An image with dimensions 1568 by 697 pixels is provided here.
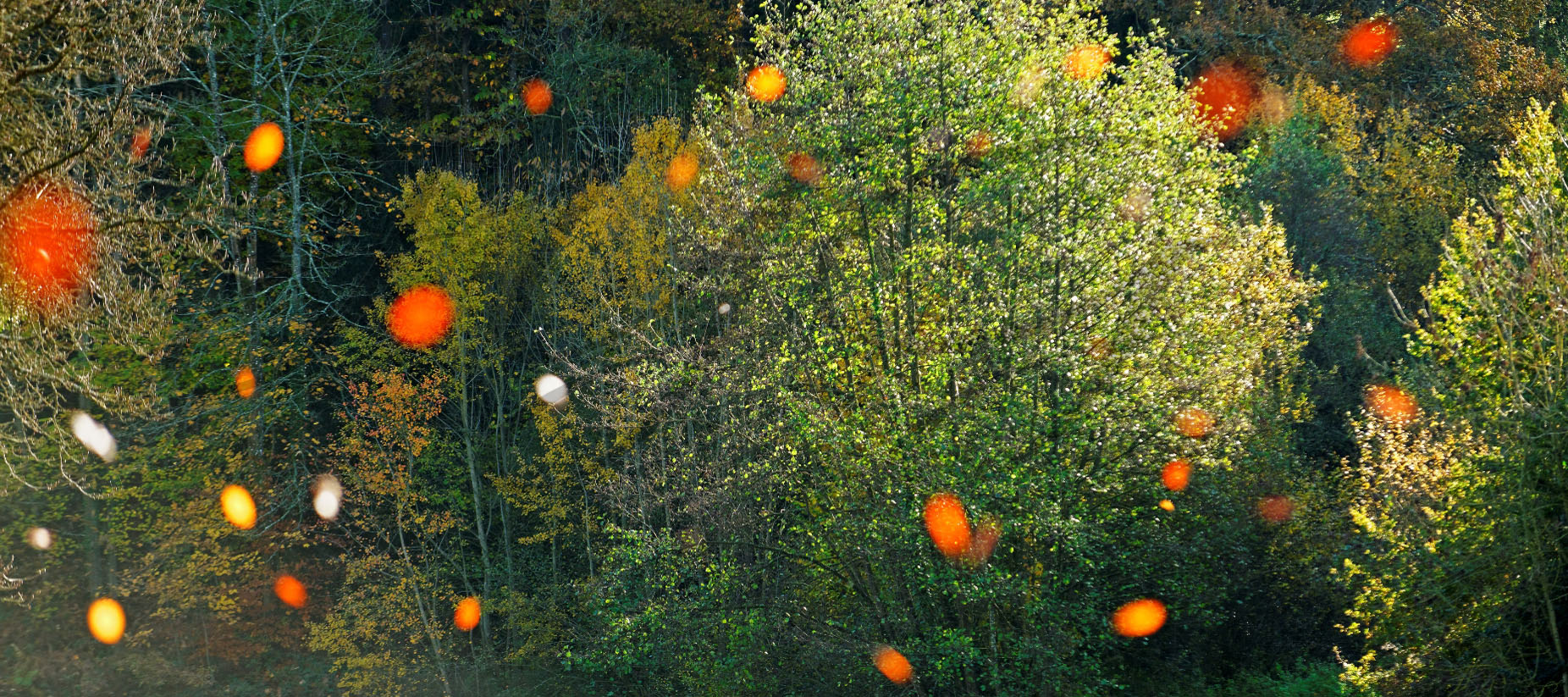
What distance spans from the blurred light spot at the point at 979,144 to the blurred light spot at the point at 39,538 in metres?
22.4

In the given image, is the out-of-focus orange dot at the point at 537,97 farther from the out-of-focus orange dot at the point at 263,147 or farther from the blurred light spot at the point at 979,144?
the blurred light spot at the point at 979,144

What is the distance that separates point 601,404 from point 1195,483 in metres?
11.2

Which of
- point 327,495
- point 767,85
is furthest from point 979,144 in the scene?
point 327,495

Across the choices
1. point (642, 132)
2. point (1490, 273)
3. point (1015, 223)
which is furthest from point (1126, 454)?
point (642, 132)

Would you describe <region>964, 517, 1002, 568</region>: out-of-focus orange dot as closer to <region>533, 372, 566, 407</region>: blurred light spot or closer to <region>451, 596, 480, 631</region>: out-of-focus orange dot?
<region>533, 372, 566, 407</region>: blurred light spot

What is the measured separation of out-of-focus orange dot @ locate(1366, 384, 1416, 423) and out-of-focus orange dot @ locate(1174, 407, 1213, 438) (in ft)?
A: 8.23

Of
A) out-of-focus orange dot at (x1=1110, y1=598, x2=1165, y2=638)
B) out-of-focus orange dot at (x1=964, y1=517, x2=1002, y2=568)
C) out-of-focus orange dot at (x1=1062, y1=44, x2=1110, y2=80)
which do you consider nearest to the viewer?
out-of-focus orange dot at (x1=964, y1=517, x2=1002, y2=568)

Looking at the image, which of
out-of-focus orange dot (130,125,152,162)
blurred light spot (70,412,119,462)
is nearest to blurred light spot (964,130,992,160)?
out-of-focus orange dot (130,125,152,162)

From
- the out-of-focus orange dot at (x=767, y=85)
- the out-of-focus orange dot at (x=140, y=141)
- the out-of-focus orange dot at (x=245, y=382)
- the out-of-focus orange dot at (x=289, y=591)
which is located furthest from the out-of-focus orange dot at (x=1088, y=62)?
the out-of-focus orange dot at (x=289, y=591)

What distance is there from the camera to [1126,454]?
13.0 metres

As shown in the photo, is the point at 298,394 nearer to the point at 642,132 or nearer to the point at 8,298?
the point at 642,132

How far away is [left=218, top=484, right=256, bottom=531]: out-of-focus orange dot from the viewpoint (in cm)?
2409

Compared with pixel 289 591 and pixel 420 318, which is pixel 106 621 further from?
pixel 420 318

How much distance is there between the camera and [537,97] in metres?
29.4
